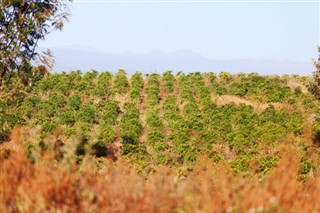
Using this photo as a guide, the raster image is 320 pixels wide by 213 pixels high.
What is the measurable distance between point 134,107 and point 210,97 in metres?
5.99

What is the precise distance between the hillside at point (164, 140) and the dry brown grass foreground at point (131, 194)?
1cm

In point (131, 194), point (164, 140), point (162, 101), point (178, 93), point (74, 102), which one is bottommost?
point (164, 140)

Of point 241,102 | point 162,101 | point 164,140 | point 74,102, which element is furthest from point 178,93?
point 164,140

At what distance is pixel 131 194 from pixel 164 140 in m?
17.0

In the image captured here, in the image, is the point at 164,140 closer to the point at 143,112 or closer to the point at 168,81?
the point at 143,112

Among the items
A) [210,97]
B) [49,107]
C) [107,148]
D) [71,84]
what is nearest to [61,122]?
[49,107]

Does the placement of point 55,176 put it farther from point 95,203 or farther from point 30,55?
point 30,55

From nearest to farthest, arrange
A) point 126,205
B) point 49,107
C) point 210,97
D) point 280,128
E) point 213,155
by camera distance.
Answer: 1. point 126,205
2. point 213,155
3. point 280,128
4. point 49,107
5. point 210,97

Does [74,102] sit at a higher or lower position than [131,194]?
higher

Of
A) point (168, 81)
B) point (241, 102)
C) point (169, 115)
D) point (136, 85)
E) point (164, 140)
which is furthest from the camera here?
point (168, 81)

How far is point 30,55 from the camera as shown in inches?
538

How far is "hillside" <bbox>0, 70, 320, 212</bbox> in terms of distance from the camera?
383 cm

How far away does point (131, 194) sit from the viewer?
3.81 meters

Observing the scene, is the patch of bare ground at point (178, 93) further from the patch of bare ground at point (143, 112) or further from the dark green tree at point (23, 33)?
the dark green tree at point (23, 33)
